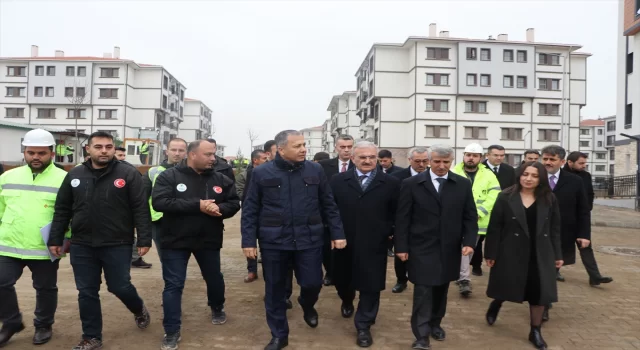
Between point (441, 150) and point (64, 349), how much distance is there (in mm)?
3973

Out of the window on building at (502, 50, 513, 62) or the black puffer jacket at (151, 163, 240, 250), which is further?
the window on building at (502, 50, 513, 62)

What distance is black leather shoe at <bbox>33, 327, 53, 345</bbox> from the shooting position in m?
4.47

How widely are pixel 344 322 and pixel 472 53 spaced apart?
46337 mm

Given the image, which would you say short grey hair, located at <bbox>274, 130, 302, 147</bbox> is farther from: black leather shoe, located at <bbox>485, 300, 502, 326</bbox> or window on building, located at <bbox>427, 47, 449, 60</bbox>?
window on building, located at <bbox>427, 47, 449, 60</bbox>

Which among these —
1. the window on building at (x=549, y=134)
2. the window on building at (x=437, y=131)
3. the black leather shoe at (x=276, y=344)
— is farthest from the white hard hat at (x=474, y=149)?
the window on building at (x=549, y=134)

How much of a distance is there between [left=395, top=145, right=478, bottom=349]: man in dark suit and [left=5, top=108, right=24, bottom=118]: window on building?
212 feet

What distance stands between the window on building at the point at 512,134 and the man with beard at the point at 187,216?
48.3 metres

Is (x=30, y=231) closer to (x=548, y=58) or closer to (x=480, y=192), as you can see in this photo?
(x=480, y=192)

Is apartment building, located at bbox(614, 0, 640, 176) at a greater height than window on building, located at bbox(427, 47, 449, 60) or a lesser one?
lesser

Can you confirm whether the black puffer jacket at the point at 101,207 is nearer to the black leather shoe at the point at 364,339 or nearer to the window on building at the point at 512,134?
the black leather shoe at the point at 364,339

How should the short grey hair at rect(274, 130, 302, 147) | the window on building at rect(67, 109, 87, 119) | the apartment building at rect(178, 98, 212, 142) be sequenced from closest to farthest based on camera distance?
the short grey hair at rect(274, 130, 302, 147)
the window on building at rect(67, 109, 87, 119)
the apartment building at rect(178, 98, 212, 142)

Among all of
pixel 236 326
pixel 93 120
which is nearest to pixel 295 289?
pixel 236 326

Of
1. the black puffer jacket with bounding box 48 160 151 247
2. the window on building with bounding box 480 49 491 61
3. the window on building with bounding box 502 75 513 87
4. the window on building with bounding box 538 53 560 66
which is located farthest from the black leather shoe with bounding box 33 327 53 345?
the window on building with bounding box 538 53 560 66

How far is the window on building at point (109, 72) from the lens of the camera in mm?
56688
